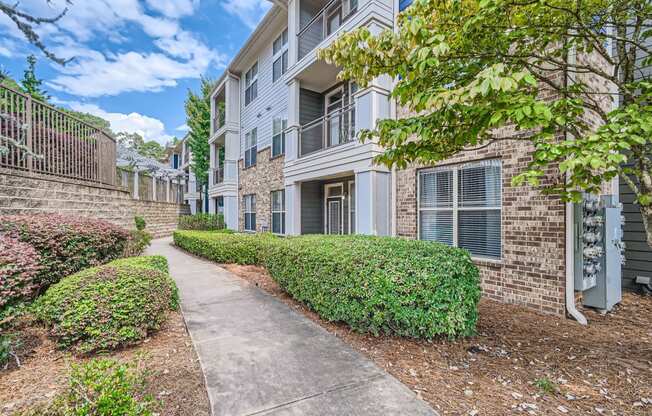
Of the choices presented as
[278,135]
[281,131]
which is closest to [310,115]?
[281,131]

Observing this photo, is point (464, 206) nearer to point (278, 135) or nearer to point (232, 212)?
point (278, 135)

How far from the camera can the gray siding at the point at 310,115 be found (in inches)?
406

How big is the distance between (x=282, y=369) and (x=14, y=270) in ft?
10.1

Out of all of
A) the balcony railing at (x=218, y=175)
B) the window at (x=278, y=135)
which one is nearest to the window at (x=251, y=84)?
the window at (x=278, y=135)

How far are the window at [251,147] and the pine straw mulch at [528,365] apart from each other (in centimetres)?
1141

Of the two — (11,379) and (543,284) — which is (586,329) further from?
(11,379)

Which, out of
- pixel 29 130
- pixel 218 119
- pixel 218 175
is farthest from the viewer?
pixel 218 119

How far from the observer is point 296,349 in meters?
3.55

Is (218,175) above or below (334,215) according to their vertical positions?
above

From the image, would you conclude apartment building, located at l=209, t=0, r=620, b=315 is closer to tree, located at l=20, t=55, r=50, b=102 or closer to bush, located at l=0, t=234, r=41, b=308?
bush, located at l=0, t=234, r=41, b=308

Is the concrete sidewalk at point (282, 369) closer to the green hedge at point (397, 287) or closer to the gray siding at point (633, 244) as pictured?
the green hedge at point (397, 287)

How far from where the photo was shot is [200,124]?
2289 cm

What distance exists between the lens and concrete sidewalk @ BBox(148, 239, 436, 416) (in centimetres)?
249

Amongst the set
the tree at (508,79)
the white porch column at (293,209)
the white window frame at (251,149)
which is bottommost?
the white porch column at (293,209)
